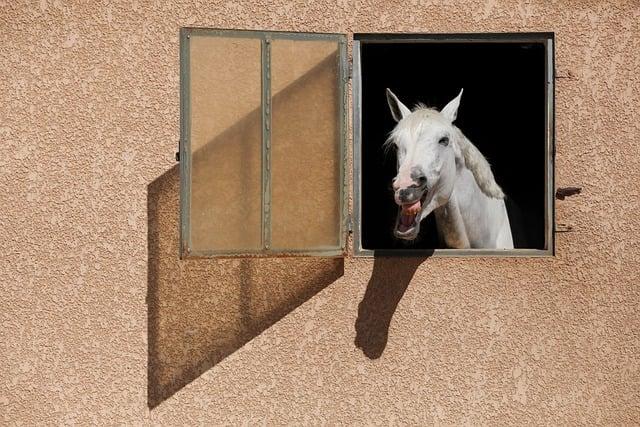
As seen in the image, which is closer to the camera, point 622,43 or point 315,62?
point 315,62

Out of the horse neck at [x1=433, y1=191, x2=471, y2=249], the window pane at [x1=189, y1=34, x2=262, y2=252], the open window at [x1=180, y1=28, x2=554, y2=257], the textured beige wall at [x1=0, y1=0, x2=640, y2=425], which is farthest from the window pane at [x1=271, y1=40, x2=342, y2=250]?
the horse neck at [x1=433, y1=191, x2=471, y2=249]

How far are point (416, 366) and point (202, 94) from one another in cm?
214

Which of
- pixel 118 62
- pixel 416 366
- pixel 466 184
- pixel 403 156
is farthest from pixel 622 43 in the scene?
pixel 118 62

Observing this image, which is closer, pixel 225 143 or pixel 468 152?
pixel 225 143

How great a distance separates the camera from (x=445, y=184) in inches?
201

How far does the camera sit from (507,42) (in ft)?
17.5

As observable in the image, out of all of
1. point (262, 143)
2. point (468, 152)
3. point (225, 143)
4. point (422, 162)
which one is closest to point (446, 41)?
point (468, 152)

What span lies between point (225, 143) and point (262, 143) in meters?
0.21

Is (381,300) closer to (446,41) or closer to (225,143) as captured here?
(225,143)

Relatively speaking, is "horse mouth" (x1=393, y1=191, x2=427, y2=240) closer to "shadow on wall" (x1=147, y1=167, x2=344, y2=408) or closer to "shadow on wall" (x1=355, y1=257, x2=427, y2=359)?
"shadow on wall" (x1=355, y1=257, x2=427, y2=359)

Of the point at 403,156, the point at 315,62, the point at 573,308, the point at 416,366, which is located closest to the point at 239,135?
the point at 315,62

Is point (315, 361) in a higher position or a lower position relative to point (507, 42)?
lower

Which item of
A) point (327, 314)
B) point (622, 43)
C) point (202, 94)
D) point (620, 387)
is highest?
point (622, 43)

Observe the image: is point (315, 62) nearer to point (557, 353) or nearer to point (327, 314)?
point (327, 314)
